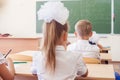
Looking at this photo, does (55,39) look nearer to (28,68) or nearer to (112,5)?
(28,68)

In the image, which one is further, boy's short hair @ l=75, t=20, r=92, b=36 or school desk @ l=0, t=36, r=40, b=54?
school desk @ l=0, t=36, r=40, b=54

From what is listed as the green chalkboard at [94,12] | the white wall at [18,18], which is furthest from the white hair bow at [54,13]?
the white wall at [18,18]

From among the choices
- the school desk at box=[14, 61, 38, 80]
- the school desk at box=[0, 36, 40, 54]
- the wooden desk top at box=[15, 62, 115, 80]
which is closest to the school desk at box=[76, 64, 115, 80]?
the wooden desk top at box=[15, 62, 115, 80]

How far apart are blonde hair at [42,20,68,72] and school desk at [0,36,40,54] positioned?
11.7 feet

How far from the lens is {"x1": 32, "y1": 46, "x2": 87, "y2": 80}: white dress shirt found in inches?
59.5

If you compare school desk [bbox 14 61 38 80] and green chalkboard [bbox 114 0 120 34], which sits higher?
green chalkboard [bbox 114 0 120 34]

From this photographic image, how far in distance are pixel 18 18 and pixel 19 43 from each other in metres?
1.41

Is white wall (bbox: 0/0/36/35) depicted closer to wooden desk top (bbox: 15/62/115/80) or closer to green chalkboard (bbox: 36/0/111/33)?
green chalkboard (bbox: 36/0/111/33)

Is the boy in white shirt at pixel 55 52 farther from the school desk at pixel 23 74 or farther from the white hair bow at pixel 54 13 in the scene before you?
the school desk at pixel 23 74

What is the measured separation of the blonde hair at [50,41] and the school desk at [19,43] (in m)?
3.57

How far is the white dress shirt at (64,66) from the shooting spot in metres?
1.51

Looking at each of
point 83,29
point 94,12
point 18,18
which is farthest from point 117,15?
point 83,29

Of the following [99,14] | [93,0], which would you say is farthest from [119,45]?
[93,0]

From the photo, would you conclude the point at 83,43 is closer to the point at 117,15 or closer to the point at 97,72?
the point at 97,72
